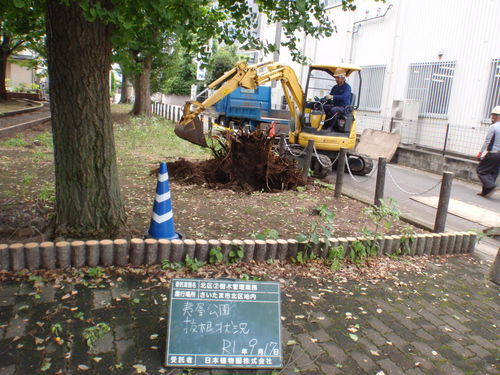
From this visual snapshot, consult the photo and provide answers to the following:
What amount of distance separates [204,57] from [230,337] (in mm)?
3637

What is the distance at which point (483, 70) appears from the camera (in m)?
12.8

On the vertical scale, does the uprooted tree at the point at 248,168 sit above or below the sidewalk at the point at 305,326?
above

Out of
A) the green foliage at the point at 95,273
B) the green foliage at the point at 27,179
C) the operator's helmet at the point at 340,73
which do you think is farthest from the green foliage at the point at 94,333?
the operator's helmet at the point at 340,73

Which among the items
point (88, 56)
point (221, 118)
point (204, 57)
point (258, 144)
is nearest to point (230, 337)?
point (88, 56)

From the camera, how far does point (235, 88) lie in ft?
32.0

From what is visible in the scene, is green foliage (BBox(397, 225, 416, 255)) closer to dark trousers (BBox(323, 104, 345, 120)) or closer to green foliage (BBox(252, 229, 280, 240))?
green foliage (BBox(252, 229, 280, 240))

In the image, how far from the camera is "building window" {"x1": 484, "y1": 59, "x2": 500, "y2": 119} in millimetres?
12312

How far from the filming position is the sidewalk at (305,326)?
2781mm

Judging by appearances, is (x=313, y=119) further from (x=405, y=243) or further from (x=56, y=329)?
(x=56, y=329)

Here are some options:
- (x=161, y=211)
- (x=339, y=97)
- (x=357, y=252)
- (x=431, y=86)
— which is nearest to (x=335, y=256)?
(x=357, y=252)

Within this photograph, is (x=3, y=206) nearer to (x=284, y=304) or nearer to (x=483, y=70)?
(x=284, y=304)

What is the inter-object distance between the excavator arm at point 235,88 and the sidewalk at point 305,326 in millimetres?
5168

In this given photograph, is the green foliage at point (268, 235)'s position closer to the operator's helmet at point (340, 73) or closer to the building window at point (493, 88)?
the operator's helmet at point (340, 73)

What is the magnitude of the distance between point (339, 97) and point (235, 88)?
2720 millimetres
